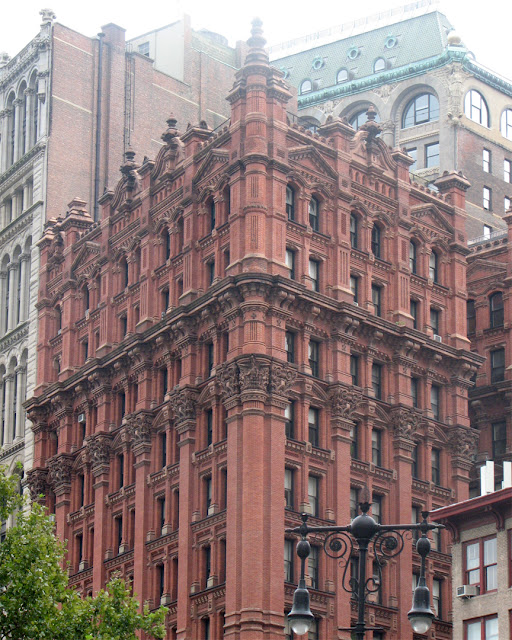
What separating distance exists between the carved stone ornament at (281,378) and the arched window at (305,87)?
182 feet

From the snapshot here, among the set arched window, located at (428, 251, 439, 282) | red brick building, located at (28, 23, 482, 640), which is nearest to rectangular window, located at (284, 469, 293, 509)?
red brick building, located at (28, 23, 482, 640)

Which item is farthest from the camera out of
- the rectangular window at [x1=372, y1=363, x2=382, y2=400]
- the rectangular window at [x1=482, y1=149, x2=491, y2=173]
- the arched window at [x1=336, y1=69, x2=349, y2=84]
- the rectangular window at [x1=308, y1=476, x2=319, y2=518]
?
the arched window at [x1=336, y1=69, x2=349, y2=84]

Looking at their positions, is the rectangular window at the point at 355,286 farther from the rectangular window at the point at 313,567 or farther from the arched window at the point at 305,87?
the arched window at the point at 305,87

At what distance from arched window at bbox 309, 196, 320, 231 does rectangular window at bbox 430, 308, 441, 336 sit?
1042cm

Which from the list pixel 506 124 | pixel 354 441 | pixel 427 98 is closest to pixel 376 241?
pixel 354 441

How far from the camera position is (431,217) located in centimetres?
10300

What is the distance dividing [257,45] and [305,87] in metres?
46.5

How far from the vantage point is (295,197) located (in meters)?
94.5

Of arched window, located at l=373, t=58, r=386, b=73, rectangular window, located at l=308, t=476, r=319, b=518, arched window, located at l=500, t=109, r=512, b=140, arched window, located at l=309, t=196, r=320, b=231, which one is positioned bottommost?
rectangular window, located at l=308, t=476, r=319, b=518

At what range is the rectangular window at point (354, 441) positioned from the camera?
9277 centimetres

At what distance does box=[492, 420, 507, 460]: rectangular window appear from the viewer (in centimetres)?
10394

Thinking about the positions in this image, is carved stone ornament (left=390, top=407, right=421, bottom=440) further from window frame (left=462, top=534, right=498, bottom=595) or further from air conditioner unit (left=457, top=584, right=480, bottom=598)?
air conditioner unit (left=457, top=584, right=480, bottom=598)

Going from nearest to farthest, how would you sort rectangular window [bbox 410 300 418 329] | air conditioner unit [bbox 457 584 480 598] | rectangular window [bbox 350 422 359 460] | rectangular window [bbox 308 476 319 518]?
air conditioner unit [bbox 457 584 480 598]
rectangular window [bbox 308 476 319 518]
rectangular window [bbox 350 422 359 460]
rectangular window [bbox 410 300 418 329]

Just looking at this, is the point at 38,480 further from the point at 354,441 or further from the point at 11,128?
the point at 11,128
